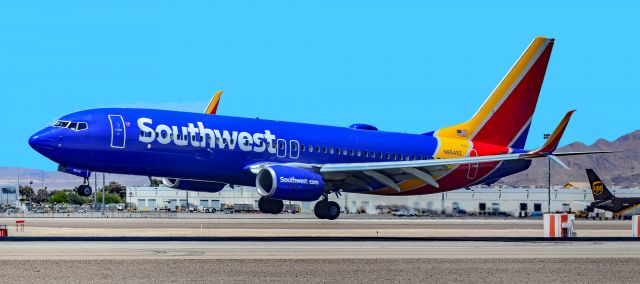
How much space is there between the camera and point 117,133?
54844mm

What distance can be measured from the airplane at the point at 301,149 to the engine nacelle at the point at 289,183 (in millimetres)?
59

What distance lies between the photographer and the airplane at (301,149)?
Answer: 5484 cm

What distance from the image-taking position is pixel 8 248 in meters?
40.0

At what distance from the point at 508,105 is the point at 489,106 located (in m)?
1.20

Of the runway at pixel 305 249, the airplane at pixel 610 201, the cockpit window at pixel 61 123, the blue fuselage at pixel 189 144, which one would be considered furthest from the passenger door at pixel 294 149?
the airplane at pixel 610 201

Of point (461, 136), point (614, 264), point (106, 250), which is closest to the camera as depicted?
point (614, 264)

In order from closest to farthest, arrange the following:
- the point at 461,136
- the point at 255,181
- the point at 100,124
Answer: the point at 100,124, the point at 255,181, the point at 461,136

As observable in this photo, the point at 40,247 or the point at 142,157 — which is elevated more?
the point at 142,157

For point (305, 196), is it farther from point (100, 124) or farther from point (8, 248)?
point (8, 248)

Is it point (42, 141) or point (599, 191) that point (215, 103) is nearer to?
point (42, 141)

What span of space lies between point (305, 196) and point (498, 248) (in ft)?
51.1

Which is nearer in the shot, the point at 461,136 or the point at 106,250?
the point at 106,250

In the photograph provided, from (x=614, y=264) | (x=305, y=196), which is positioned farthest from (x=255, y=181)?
(x=614, y=264)

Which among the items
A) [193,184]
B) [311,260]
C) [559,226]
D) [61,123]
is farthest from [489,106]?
[311,260]
